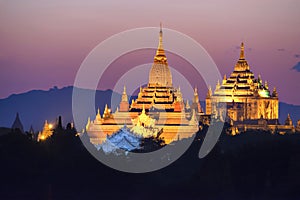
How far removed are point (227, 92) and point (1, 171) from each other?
237ft

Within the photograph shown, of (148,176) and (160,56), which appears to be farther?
(160,56)

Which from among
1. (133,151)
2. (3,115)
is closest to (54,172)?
(133,151)

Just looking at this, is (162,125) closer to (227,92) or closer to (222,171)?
(227,92)

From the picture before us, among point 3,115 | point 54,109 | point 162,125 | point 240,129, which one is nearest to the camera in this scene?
point 162,125

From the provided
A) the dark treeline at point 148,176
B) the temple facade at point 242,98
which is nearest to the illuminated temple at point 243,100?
the temple facade at point 242,98

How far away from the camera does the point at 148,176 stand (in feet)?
232

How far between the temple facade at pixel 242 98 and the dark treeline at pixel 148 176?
2452 inches

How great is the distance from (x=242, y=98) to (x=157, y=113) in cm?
2061

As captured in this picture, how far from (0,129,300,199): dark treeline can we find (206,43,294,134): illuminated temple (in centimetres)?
6077

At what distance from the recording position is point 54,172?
7044 cm

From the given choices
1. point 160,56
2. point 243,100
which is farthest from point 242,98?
point 160,56

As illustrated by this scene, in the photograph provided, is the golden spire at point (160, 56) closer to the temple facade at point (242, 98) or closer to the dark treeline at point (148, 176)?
the temple facade at point (242, 98)

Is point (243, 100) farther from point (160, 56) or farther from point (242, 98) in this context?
point (160, 56)

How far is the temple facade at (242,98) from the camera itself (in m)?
138
